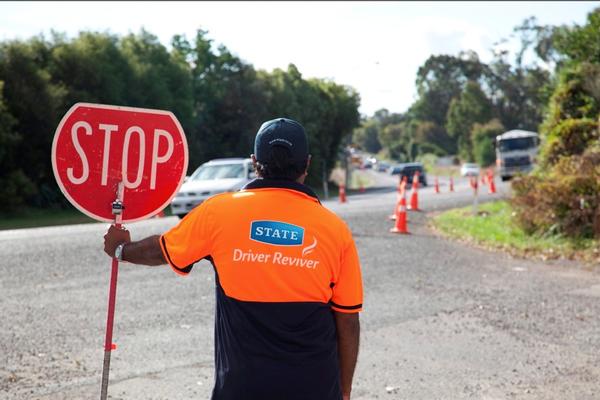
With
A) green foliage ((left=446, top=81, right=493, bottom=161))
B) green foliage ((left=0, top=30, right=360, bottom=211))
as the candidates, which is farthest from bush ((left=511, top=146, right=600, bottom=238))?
green foliage ((left=446, top=81, right=493, bottom=161))

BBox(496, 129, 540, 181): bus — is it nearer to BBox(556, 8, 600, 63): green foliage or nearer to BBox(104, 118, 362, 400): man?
BBox(556, 8, 600, 63): green foliage

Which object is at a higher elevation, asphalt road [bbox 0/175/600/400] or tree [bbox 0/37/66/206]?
tree [bbox 0/37/66/206]

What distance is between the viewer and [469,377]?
6.41 metres

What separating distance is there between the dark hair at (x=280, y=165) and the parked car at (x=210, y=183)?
15933 mm

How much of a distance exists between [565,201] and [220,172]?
9690 millimetres

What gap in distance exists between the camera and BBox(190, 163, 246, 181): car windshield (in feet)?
68.5

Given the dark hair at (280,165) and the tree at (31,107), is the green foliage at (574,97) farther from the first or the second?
the dark hair at (280,165)

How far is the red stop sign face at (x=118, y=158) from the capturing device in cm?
387

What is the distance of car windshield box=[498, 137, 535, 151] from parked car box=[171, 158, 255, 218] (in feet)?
109

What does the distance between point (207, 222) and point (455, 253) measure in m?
11.6

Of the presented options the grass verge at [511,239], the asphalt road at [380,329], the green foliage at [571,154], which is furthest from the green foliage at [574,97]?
the asphalt road at [380,329]

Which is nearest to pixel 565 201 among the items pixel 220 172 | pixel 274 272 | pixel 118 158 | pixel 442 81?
pixel 220 172

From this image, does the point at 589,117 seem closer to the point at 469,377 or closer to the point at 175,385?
the point at 469,377

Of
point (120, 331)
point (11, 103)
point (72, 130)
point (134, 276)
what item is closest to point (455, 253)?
point (134, 276)
